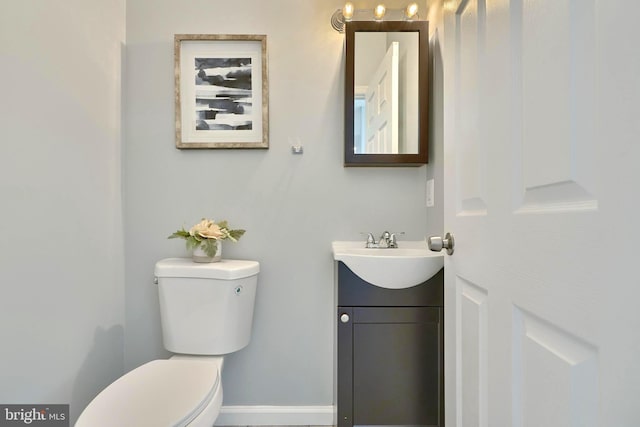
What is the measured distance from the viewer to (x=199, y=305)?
4.66ft

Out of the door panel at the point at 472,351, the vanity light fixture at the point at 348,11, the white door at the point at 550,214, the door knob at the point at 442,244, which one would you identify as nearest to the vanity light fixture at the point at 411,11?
the vanity light fixture at the point at 348,11

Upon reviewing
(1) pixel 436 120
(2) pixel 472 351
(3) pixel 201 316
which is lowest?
(3) pixel 201 316

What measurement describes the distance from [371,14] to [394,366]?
5.21ft

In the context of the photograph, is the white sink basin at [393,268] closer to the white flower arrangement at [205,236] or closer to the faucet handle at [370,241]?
the faucet handle at [370,241]

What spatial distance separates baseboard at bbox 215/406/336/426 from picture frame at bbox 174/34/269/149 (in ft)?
4.18

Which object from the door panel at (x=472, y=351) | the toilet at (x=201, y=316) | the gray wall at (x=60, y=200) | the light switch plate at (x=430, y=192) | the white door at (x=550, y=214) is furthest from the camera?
the light switch plate at (x=430, y=192)

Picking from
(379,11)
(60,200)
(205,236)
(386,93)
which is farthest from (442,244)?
(60,200)

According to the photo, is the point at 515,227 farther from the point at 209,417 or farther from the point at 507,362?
the point at 209,417

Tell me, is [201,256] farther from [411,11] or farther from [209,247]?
[411,11]

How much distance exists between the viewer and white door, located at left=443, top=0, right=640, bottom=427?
37 centimetres

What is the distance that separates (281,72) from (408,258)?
107 centimetres

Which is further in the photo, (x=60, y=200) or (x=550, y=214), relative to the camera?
(x=60, y=200)

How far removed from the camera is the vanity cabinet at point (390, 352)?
1.37 metres

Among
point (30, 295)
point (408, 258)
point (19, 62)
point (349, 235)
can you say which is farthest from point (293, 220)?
point (19, 62)
